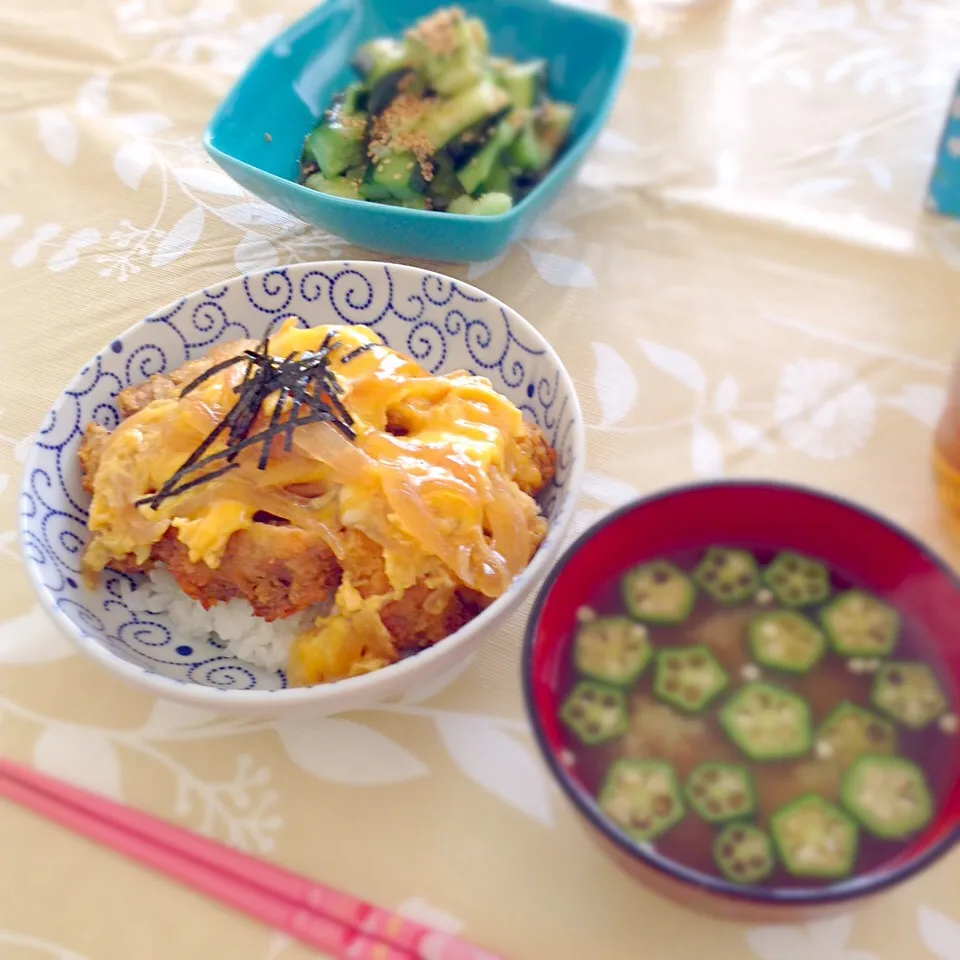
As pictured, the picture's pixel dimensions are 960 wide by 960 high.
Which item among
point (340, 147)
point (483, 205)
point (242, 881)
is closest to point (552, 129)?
point (483, 205)

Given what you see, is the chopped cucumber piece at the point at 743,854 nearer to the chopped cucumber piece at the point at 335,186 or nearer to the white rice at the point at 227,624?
the white rice at the point at 227,624

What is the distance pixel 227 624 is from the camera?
3.89 ft

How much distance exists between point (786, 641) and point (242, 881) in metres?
0.69

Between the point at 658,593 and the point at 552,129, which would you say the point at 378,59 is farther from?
the point at 658,593

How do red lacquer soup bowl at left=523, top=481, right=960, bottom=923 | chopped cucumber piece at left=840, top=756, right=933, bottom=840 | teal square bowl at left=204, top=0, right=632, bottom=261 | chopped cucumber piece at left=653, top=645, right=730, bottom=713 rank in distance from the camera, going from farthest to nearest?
teal square bowl at left=204, top=0, right=632, bottom=261 < chopped cucumber piece at left=653, top=645, right=730, bottom=713 < chopped cucumber piece at left=840, top=756, right=933, bottom=840 < red lacquer soup bowl at left=523, top=481, right=960, bottom=923

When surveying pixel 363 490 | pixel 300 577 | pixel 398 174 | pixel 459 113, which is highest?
pixel 459 113

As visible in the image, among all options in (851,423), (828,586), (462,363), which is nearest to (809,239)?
(851,423)

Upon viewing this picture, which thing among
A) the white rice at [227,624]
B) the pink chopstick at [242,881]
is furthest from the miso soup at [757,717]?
the white rice at [227,624]

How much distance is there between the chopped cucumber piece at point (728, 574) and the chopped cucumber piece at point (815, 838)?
0.24 metres

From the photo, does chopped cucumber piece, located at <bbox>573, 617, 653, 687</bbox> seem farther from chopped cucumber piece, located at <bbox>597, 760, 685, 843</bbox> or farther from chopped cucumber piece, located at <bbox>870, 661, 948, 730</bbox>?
chopped cucumber piece, located at <bbox>870, 661, 948, 730</bbox>

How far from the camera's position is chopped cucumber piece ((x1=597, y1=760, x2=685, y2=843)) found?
2.75 ft

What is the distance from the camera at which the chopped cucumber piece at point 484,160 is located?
5.65 feet

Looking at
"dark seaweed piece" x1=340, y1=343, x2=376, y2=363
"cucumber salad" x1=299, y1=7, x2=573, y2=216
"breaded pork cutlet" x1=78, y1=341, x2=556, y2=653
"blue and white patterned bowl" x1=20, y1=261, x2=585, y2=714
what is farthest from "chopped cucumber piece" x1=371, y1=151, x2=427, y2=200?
"breaded pork cutlet" x1=78, y1=341, x2=556, y2=653

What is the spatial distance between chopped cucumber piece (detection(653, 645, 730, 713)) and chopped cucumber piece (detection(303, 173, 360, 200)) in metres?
1.20
